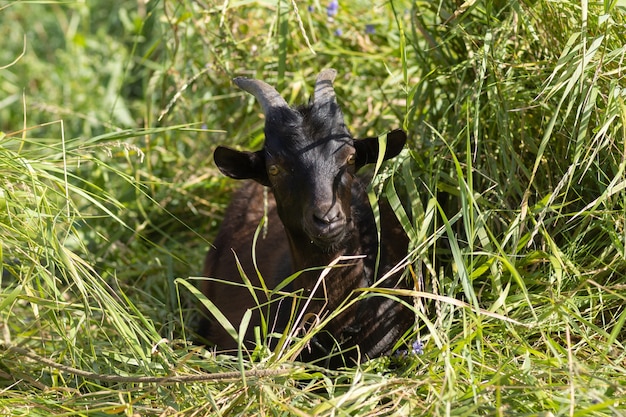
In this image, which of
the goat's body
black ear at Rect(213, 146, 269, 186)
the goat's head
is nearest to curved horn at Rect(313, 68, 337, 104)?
the goat's head

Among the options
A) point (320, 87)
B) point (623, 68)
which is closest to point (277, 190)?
point (320, 87)

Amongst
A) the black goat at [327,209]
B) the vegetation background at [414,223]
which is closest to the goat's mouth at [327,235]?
the black goat at [327,209]

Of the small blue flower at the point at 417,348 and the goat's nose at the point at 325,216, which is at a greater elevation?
the goat's nose at the point at 325,216

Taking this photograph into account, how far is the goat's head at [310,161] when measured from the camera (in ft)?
11.7

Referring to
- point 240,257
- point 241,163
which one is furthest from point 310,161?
point 240,257

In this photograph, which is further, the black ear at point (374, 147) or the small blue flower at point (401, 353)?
the black ear at point (374, 147)

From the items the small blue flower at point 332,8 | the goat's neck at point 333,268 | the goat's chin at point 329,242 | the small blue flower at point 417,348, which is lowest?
the small blue flower at point 417,348

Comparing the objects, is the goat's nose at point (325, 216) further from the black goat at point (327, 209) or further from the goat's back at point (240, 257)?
the goat's back at point (240, 257)

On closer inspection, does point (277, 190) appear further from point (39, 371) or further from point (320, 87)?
point (39, 371)

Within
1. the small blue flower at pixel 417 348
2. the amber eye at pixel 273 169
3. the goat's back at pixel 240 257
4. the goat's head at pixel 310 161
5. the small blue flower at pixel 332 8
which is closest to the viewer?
the small blue flower at pixel 417 348

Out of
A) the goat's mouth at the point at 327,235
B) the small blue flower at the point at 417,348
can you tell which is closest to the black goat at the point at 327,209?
the goat's mouth at the point at 327,235

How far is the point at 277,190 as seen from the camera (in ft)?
12.5

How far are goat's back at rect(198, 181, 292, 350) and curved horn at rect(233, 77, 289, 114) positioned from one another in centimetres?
88

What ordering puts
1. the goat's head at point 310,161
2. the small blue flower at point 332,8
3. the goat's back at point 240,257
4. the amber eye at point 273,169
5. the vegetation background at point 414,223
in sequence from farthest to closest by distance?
the small blue flower at point 332,8
the goat's back at point 240,257
the amber eye at point 273,169
the goat's head at point 310,161
the vegetation background at point 414,223
